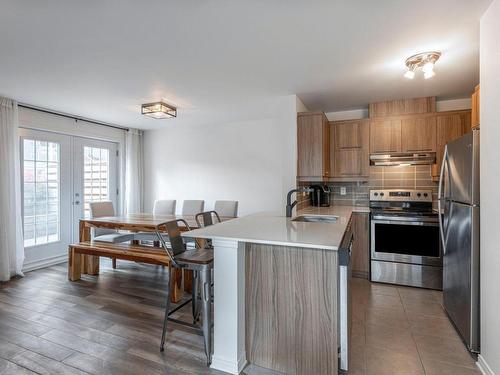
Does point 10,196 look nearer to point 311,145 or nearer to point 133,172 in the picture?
point 133,172

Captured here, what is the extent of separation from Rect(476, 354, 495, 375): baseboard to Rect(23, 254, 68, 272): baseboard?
17.1 ft

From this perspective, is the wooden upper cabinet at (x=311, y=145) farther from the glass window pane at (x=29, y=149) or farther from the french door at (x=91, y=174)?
the glass window pane at (x=29, y=149)

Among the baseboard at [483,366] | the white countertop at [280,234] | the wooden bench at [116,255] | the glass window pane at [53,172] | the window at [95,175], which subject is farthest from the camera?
the window at [95,175]

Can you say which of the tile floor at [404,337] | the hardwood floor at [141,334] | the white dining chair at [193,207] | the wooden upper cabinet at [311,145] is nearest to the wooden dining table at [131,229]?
the hardwood floor at [141,334]

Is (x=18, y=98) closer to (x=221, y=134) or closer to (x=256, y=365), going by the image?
(x=221, y=134)

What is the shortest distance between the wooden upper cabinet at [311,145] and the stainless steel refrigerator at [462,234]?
1.31 metres

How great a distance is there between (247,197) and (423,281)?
2.89 m

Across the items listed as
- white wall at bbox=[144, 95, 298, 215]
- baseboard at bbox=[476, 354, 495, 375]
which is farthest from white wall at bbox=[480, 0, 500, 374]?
white wall at bbox=[144, 95, 298, 215]

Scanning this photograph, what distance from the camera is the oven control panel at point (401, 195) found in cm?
355

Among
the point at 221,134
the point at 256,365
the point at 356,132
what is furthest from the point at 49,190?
the point at 356,132

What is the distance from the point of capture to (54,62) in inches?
99.7

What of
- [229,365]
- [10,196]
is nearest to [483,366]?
[229,365]

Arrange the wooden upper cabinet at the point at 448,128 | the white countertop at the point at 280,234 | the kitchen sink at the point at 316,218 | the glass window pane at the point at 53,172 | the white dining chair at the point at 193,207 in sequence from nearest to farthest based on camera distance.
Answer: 1. the white countertop at the point at 280,234
2. the kitchen sink at the point at 316,218
3. the wooden upper cabinet at the point at 448,128
4. the glass window pane at the point at 53,172
5. the white dining chair at the point at 193,207

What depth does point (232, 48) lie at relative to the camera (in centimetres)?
229
